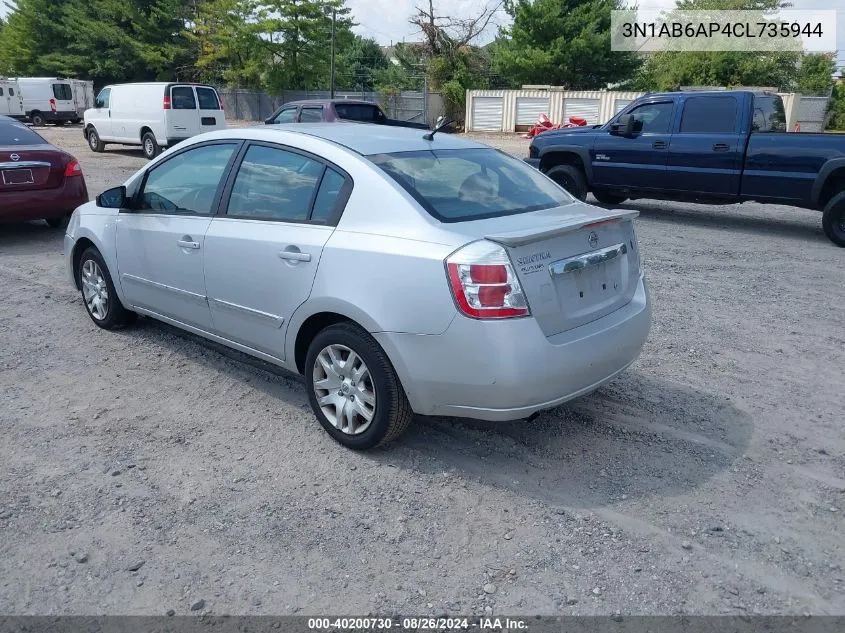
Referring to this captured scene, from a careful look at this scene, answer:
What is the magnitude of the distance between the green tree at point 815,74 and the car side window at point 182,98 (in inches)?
1220

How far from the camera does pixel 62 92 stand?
3541 centimetres

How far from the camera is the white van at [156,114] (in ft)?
62.4

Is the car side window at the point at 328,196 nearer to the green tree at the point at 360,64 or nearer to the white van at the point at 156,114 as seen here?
the white van at the point at 156,114

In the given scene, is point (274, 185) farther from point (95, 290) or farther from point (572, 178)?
point (572, 178)

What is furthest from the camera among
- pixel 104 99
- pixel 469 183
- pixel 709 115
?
pixel 104 99

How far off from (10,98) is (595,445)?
3723 centimetres

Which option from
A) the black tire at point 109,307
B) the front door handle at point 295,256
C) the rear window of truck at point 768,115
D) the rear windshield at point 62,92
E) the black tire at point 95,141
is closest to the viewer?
the front door handle at point 295,256

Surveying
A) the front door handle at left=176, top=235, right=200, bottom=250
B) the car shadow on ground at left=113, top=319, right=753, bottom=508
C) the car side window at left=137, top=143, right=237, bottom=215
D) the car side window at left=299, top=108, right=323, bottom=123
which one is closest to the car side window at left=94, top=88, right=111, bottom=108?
the car side window at left=299, top=108, right=323, bottom=123

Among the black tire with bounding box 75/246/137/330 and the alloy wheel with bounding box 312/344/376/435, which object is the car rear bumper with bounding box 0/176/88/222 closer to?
the black tire with bounding box 75/246/137/330

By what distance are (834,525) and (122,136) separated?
2106cm

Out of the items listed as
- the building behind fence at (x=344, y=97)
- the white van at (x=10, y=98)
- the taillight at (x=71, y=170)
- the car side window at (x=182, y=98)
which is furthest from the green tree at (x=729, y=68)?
the taillight at (x=71, y=170)

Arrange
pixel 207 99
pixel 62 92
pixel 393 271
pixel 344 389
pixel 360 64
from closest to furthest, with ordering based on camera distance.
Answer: pixel 393 271 < pixel 344 389 < pixel 207 99 < pixel 62 92 < pixel 360 64

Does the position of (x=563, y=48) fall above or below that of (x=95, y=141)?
above

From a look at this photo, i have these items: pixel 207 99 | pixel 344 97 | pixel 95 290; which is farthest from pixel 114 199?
pixel 344 97
